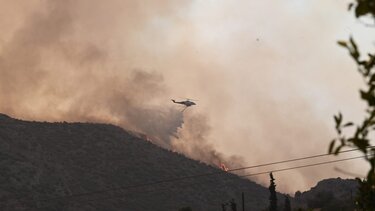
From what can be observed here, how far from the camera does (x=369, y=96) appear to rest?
478 cm

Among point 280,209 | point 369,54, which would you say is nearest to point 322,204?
point 280,209

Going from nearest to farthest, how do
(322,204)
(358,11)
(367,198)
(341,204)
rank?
(358,11) → (367,198) → (341,204) → (322,204)

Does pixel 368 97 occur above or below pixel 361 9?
below

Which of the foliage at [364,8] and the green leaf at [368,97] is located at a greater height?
the foliage at [364,8]

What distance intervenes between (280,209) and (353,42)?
143 metres

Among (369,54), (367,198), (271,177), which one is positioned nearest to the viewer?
(369,54)

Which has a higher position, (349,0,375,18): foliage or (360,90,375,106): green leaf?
(349,0,375,18): foliage

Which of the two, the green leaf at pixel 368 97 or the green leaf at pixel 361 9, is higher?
the green leaf at pixel 361 9

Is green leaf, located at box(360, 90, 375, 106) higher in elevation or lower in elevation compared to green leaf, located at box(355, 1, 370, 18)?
lower

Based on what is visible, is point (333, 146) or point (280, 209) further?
point (280, 209)

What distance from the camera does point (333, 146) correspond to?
4711mm

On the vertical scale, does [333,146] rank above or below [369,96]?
below

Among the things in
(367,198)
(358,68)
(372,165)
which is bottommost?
(372,165)

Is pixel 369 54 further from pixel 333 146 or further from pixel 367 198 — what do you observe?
pixel 367 198
